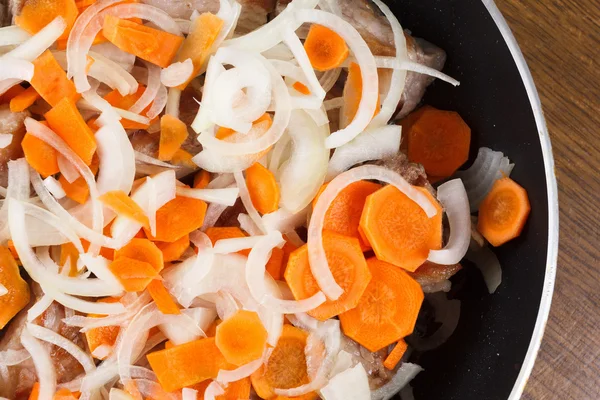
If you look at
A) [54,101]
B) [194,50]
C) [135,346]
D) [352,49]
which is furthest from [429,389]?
[54,101]

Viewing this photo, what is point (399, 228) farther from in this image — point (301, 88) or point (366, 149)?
point (301, 88)

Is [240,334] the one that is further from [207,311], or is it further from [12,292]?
[12,292]

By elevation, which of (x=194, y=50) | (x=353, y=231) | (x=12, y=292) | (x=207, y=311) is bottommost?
(x=12, y=292)

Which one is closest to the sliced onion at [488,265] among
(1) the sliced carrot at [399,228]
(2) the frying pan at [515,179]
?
(2) the frying pan at [515,179]

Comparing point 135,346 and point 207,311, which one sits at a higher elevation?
point 207,311

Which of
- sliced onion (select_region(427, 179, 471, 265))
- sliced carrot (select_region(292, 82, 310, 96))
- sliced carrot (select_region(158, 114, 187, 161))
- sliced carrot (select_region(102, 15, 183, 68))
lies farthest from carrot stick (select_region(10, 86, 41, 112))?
sliced onion (select_region(427, 179, 471, 265))

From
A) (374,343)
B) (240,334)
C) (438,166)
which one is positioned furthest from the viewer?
(438,166)
